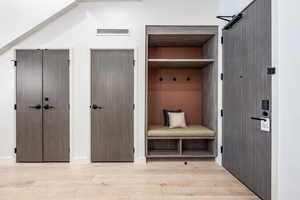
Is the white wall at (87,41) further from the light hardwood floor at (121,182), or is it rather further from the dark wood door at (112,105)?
the light hardwood floor at (121,182)

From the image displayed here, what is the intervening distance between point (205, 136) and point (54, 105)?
2.76 meters

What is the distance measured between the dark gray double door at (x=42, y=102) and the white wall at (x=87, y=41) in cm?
12

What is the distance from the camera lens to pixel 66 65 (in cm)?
381

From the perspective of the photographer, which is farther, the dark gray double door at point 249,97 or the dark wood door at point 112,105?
the dark wood door at point 112,105

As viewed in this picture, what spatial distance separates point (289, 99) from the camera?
196 centimetres

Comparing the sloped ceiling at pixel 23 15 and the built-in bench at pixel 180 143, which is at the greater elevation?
the sloped ceiling at pixel 23 15

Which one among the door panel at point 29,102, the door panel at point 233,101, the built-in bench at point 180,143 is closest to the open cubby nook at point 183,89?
the built-in bench at point 180,143

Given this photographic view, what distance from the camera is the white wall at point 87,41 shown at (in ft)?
12.5

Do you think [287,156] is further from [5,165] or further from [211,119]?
[5,165]

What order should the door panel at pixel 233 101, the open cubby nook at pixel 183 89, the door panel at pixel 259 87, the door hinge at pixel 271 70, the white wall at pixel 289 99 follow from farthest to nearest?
the open cubby nook at pixel 183 89
the door panel at pixel 233 101
the door panel at pixel 259 87
the door hinge at pixel 271 70
the white wall at pixel 289 99

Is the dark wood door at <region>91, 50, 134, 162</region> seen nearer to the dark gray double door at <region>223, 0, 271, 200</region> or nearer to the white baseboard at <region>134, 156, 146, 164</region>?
the white baseboard at <region>134, 156, 146, 164</region>

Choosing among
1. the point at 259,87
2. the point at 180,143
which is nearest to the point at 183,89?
the point at 180,143

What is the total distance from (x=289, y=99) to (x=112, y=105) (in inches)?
106

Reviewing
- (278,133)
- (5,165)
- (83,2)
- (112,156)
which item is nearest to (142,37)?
(83,2)
